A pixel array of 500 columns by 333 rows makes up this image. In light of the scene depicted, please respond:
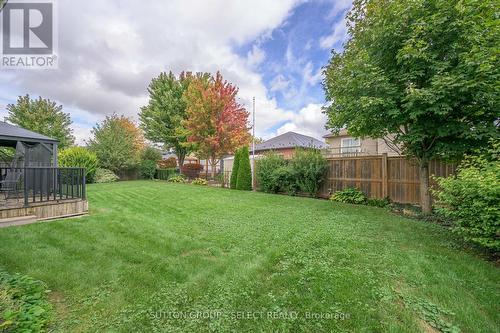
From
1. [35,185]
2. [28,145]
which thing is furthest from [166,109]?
[35,185]

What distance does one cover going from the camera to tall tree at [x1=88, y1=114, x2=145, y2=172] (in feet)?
60.7

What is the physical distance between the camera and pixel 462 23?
4965 mm

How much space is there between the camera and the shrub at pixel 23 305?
186 cm

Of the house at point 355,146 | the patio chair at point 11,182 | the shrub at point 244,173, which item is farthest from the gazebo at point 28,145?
the house at point 355,146

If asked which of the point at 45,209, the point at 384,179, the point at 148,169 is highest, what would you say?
the point at 148,169

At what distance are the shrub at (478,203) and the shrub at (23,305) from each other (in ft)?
17.5

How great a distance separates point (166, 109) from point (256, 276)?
791 inches

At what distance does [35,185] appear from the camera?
5.96m

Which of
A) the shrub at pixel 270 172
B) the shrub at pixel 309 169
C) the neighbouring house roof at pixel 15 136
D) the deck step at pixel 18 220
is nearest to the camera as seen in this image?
the deck step at pixel 18 220

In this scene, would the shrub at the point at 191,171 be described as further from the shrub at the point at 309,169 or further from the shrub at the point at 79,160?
the shrub at the point at 309,169

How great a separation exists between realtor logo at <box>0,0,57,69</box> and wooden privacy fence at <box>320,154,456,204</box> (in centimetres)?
1068

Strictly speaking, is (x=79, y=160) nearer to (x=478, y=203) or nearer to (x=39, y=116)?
(x=39, y=116)

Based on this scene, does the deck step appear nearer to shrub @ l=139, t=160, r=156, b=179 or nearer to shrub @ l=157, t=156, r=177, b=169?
shrub @ l=139, t=160, r=156, b=179

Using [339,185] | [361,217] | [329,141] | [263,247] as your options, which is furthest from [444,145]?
[329,141]
